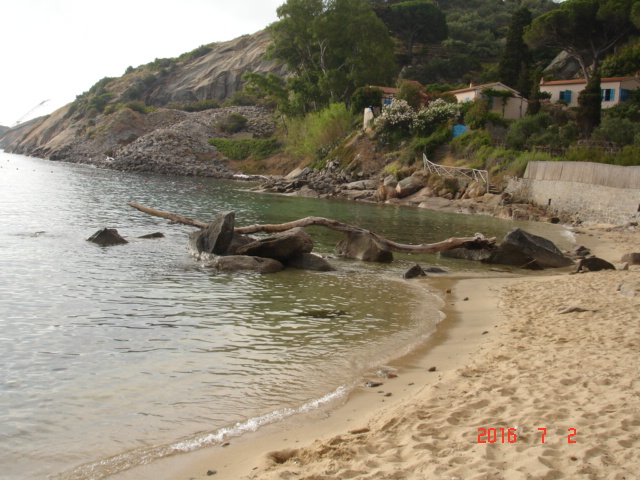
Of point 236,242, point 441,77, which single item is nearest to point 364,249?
point 236,242

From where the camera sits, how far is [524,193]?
36062mm

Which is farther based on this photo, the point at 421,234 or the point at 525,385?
the point at 421,234

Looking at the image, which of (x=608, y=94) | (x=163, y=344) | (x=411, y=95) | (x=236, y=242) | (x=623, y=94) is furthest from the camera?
(x=411, y=95)

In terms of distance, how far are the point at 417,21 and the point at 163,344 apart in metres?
94.3

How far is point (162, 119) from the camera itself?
9575cm

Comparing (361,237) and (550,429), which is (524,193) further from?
(550,429)

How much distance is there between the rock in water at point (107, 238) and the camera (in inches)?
779

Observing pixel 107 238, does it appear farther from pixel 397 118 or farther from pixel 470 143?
pixel 397 118

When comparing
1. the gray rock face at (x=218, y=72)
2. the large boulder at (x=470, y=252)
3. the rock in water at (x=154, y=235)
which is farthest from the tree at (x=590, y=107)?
the gray rock face at (x=218, y=72)

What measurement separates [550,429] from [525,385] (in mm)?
1428

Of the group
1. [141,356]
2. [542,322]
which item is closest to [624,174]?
[542,322]

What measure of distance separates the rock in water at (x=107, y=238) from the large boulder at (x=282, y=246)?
5.94 meters

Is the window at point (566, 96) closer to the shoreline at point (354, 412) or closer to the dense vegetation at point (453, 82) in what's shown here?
the dense vegetation at point (453, 82)
